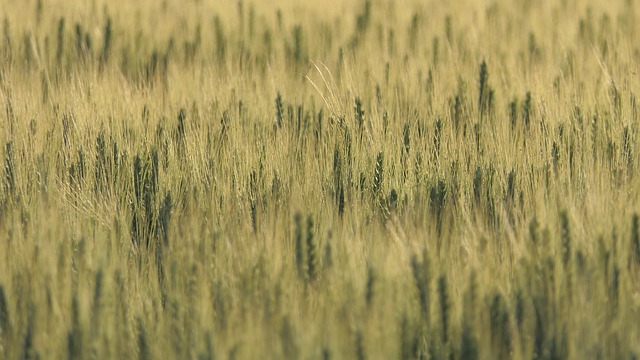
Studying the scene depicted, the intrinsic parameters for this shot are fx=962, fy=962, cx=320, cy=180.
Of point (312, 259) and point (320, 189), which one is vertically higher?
point (320, 189)

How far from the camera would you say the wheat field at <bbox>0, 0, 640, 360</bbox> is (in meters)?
1.72

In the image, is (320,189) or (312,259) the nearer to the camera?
(312,259)

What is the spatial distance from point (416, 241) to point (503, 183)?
0.68 m

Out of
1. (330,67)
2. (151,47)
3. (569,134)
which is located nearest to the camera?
(569,134)

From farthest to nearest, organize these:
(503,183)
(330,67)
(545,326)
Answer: (330,67) → (503,183) → (545,326)

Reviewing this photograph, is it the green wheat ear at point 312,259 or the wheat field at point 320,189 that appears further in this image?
A: the green wheat ear at point 312,259

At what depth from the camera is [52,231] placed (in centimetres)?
198

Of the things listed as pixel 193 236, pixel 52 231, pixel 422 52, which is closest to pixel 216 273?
pixel 193 236

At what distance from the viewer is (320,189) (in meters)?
2.47

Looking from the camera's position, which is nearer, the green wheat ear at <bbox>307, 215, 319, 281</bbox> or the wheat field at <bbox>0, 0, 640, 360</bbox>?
the wheat field at <bbox>0, 0, 640, 360</bbox>

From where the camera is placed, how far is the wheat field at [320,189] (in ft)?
5.65

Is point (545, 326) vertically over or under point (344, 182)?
under

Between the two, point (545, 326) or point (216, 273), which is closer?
point (545, 326)

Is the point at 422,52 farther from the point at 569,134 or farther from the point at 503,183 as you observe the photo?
the point at 503,183
